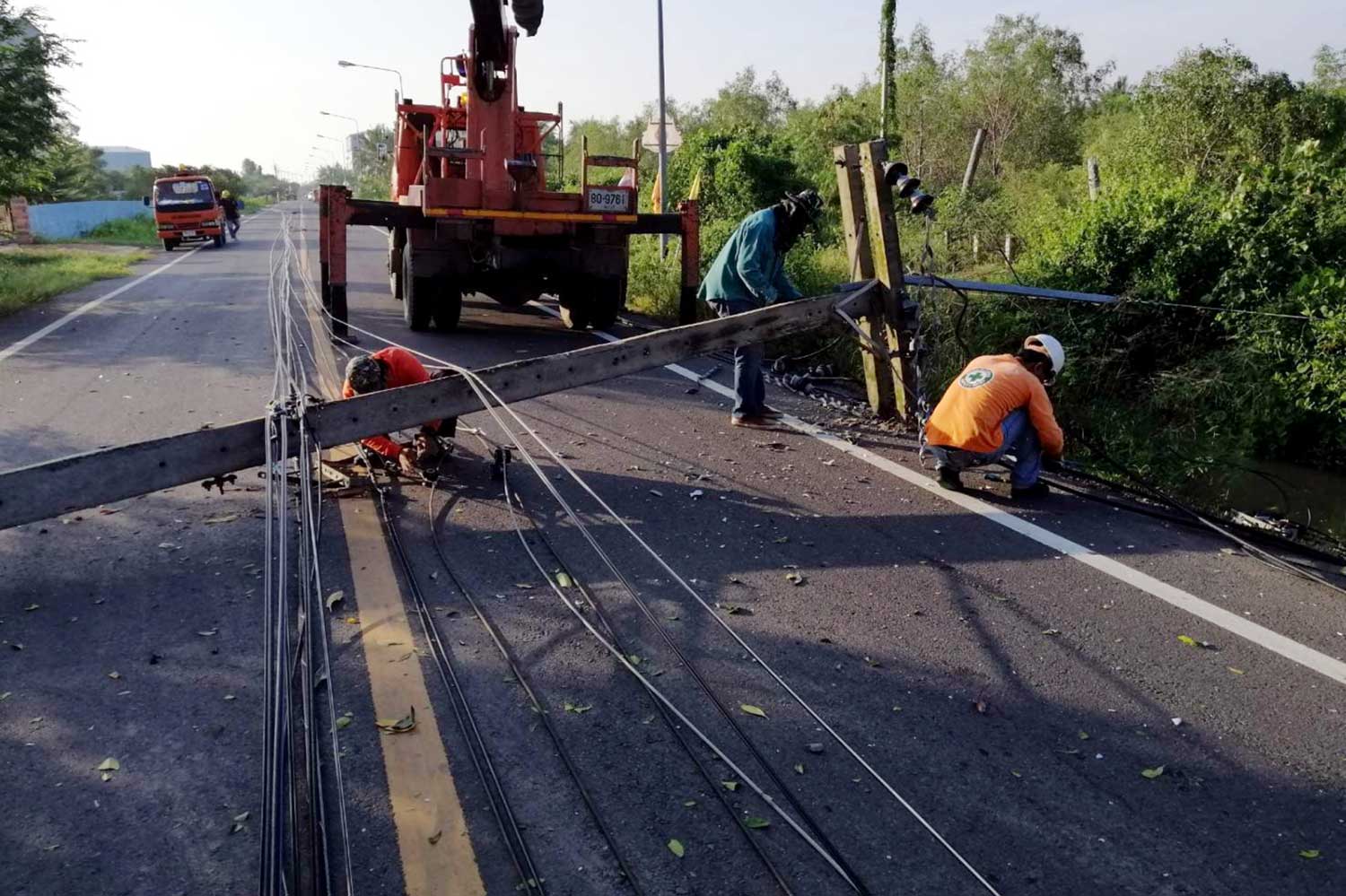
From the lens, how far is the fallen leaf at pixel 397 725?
3432mm

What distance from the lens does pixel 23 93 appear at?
589 inches

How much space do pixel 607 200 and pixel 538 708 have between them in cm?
850

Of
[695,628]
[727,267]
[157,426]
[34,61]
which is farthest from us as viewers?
[34,61]

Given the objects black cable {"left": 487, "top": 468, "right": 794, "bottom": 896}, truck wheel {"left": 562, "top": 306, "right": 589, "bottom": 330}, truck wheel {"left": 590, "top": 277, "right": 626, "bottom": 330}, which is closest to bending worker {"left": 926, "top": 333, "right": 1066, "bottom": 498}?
black cable {"left": 487, "top": 468, "right": 794, "bottom": 896}

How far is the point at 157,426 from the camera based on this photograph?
7.39 m

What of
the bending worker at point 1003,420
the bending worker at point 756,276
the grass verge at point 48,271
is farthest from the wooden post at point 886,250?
the grass verge at point 48,271

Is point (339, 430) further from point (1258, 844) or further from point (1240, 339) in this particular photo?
point (1240, 339)

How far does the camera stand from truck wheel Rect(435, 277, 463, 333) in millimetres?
11531

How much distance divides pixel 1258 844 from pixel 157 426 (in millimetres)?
7241

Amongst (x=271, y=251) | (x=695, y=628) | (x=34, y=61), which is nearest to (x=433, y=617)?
(x=695, y=628)

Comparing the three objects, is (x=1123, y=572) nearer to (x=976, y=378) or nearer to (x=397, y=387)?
(x=976, y=378)

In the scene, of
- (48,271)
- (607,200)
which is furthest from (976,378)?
(48,271)

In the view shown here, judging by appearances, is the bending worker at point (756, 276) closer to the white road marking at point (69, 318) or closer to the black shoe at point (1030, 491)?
the black shoe at point (1030, 491)

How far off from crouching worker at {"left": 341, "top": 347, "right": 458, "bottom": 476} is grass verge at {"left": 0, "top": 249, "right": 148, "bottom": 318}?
9961mm
